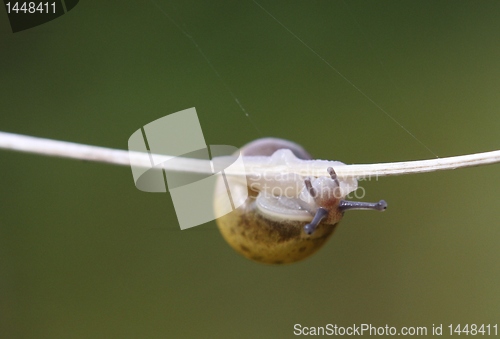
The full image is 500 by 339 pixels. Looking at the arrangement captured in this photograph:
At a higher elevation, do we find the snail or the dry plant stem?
the snail

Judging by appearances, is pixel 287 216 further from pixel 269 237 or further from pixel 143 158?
pixel 143 158

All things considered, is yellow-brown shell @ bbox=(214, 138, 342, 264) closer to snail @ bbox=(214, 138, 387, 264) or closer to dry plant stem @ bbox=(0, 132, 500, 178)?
snail @ bbox=(214, 138, 387, 264)

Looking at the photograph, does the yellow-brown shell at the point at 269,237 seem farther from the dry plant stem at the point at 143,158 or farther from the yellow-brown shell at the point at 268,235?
the dry plant stem at the point at 143,158

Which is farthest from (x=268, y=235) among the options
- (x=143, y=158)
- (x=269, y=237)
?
(x=143, y=158)

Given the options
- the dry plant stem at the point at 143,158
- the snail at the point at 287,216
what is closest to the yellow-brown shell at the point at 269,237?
the snail at the point at 287,216

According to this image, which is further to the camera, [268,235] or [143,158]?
[268,235]

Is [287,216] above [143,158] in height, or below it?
above

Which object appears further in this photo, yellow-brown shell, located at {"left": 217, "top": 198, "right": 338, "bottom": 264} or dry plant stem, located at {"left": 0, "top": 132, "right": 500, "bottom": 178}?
yellow-brown shell, located at {"left": 217, "top": 198, "right": 338, "bottom": 264}

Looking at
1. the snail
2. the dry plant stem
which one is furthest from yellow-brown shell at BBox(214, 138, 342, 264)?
the dry plant stem
